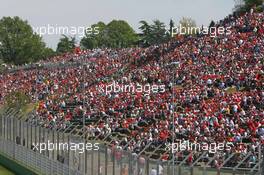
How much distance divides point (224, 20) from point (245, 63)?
638 inches

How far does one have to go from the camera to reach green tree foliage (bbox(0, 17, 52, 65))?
429ft

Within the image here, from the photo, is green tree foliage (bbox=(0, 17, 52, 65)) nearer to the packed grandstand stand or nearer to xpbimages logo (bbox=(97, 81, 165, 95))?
the packed grandstand stand

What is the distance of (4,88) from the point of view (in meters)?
76.2

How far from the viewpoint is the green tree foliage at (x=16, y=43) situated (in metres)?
131

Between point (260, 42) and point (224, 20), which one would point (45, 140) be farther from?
point (224, 20)

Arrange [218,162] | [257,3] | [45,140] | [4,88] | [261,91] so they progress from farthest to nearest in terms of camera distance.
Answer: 1. [4,88]
2. [257,3]
3. [261,91]
4. [45,140]
5. [218,162]

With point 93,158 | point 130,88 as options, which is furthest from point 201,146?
point 130,88

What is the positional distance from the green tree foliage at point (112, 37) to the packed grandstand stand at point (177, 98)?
202 feet

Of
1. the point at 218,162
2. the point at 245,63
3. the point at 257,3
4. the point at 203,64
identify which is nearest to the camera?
the point at 218,162

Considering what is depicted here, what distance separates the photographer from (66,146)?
113 ft

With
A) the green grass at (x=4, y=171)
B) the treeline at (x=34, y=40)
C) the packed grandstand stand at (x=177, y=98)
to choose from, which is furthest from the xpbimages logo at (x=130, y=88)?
the treeline at (x=34, y=40)

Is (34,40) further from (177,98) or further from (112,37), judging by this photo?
(177,98)

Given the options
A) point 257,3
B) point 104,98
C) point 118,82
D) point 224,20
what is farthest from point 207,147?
point 257,3

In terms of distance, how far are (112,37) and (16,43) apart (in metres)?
20.5
